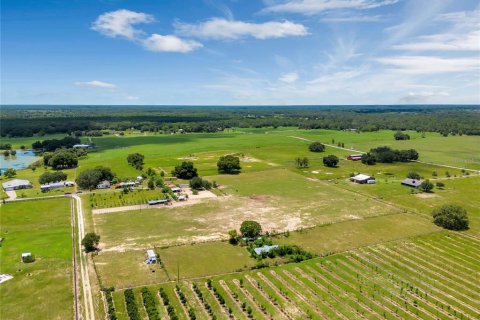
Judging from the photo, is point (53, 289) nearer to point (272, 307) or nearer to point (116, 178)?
point (272, 307)

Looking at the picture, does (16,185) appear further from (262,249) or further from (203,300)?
(203,300)

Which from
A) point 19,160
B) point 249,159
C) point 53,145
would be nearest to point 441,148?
point 249,159

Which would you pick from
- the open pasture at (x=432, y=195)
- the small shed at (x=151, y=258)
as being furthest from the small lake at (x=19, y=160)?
the open pasture at (x=432, y=195)

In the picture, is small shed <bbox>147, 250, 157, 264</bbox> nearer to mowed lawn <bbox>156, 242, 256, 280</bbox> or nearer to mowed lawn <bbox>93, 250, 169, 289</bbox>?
mowed lawn <bbox>93, 250, 169, 289</bbox>

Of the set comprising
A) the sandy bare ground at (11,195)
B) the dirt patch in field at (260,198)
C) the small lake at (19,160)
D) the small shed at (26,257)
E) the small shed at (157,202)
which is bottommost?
the small lake at (19,160)

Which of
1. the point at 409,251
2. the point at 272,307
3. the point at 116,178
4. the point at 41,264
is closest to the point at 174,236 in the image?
the point at 41,264

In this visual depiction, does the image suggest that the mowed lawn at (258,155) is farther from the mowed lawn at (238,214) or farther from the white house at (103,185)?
the mowed lawn at (238,214)
